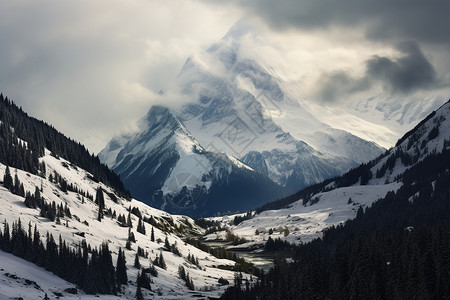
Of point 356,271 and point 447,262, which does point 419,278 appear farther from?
point 356,271

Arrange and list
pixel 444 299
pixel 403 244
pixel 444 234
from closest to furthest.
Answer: pixel 444 299, pixel 444 234, pixel 403 244

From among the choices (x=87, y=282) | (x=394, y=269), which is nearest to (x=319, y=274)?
(x=394, y=269)

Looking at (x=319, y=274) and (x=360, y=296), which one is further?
(x=319, y=274)

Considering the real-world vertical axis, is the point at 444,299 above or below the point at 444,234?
below

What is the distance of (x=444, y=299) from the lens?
6304 inches

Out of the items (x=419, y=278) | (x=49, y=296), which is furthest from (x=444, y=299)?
(x=49, y=296)

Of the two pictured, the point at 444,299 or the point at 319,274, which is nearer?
the point at 444,299

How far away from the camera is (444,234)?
6969 inches

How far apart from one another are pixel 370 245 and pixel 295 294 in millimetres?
30722

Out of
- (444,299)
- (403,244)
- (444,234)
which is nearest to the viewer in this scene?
(444,299)

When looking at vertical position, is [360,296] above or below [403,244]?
below

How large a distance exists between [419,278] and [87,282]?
346 ft

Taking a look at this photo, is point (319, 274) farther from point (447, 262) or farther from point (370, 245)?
point (447, 262)

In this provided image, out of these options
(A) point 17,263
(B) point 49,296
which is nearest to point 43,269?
(A) point 17,263
